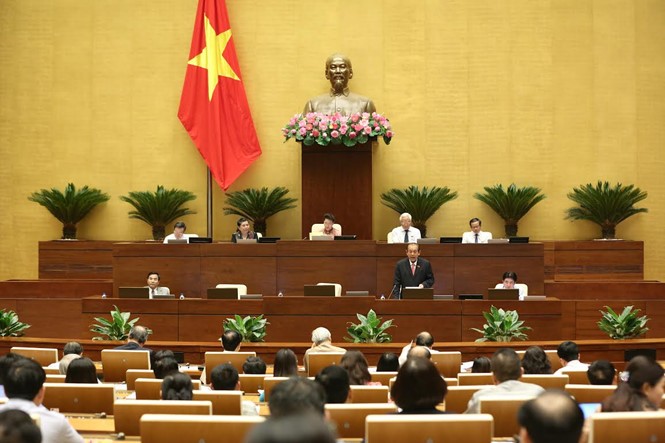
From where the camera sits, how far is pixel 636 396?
4.20m

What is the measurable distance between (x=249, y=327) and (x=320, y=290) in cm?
105

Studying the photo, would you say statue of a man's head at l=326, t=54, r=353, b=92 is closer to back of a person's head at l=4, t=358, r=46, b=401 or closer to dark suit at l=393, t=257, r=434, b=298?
dark suit at l=393, t=257, r=434, b=298

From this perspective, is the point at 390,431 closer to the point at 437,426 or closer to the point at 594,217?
the point at 437,426

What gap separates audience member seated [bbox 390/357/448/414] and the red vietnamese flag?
10800 millimetres

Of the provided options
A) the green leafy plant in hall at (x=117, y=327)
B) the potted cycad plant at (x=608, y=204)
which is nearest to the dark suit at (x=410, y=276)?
the green leafy plant in hall at (x=117, y=327)

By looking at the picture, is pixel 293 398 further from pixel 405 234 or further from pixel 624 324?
pixel 405 234

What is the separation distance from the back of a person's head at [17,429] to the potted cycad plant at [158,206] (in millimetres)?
11306

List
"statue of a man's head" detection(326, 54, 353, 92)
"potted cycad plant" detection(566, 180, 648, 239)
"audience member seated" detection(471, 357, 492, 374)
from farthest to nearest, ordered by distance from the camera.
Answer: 1. "statue of a man's head" detection(326, 54, 353, 92)
2. "potted cycad plant" detection(566, 180, 648, 239)
3. "audience member seated" detection(471, 357, 492, 374)

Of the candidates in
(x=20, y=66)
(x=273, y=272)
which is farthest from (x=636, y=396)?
(x=20, y=66)

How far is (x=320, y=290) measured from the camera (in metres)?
10.3

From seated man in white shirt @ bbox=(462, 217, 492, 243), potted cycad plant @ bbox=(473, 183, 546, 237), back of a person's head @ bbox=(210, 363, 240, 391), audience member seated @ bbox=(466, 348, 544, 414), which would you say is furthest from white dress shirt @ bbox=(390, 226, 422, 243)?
audience member seated @ bbox=(466, 348, 544, 414)

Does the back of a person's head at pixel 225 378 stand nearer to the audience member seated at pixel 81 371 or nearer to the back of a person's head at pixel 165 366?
the back of a person's head at pixel 165 366

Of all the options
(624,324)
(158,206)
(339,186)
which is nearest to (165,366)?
(624,324)

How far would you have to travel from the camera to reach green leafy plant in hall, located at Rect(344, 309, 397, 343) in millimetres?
9531
